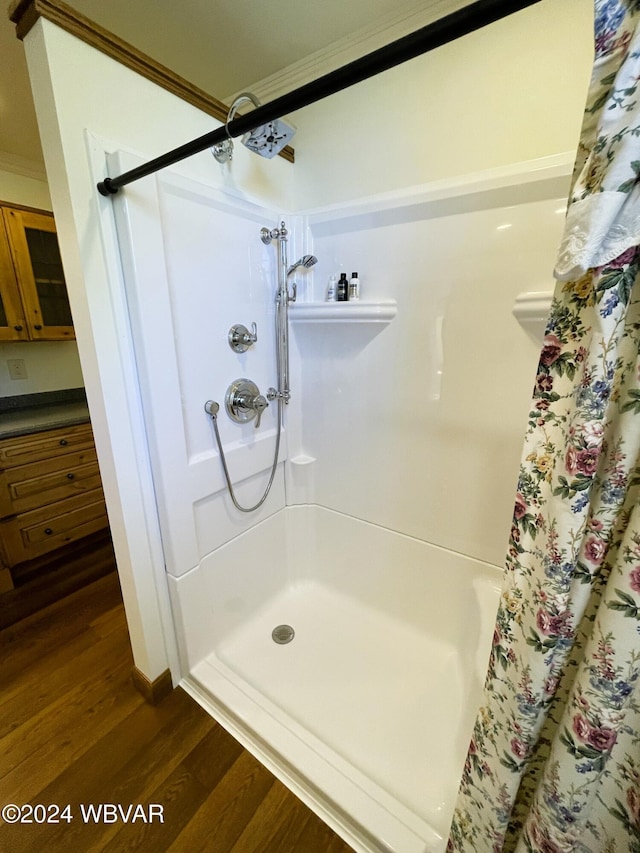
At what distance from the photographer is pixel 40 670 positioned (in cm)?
148

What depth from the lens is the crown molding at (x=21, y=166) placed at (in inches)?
81.0

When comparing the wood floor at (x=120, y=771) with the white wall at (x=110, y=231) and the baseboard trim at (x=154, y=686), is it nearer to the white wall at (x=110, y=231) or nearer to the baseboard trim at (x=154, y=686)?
the baseboard trim at (x=154, y=686)

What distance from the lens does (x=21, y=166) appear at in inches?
83.9

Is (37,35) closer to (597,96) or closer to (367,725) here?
(597,96)

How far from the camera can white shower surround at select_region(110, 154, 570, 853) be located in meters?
1.08

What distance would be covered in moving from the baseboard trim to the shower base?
94 mm

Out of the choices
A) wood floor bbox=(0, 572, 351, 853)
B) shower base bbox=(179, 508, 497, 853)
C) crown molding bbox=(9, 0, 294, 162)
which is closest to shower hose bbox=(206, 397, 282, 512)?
shower base bbox=(179, 508, 497, 853)

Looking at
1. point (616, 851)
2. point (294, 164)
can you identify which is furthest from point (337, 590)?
point (294, 164)

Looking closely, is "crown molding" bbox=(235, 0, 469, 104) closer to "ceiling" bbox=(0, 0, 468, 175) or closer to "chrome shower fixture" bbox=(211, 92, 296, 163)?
"ceiling" bbox=(0, 0, 468, 175)

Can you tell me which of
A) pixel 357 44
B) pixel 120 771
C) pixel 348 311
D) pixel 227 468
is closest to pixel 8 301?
pixel 227 468

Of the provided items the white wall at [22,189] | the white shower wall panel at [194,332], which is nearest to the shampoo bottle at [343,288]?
the white shower wall panel at [194,332]

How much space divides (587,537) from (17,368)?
10.3 ft

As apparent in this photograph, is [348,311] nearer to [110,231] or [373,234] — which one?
[373,234]

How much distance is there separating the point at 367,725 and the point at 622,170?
168cm
